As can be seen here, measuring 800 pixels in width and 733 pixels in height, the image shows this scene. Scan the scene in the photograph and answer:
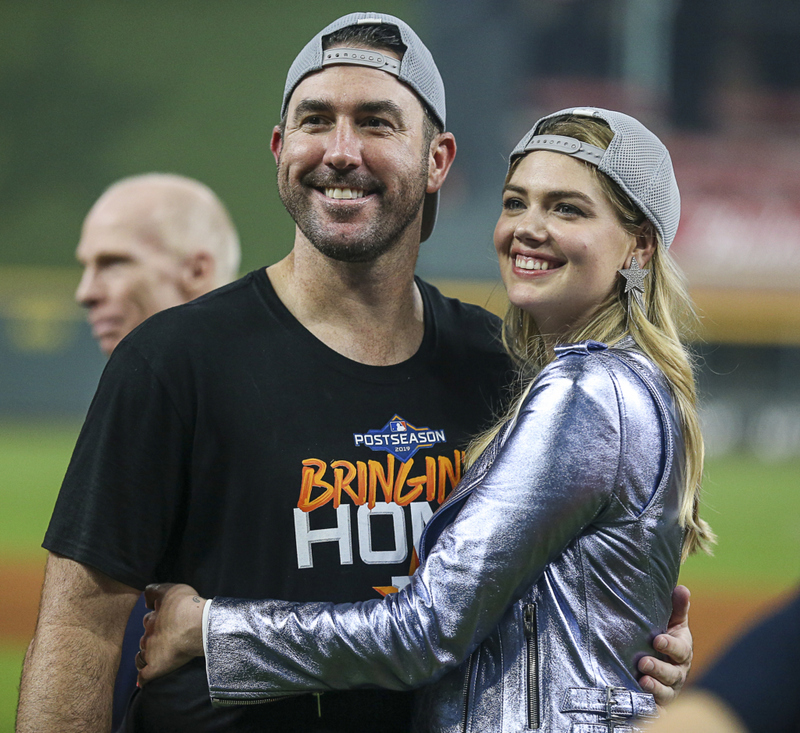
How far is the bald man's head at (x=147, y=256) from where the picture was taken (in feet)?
11.3

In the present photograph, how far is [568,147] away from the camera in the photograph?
195 centimetres

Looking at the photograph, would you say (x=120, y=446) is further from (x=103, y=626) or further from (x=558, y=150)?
(x=558, y=150)

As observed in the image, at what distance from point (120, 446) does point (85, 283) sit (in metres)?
1.88

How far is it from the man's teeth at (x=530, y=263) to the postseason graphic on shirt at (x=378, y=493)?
1.39ft

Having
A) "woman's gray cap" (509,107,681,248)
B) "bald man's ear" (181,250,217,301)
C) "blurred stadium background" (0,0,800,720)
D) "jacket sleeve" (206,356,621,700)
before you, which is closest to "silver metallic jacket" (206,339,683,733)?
"jacket sleeve" (206,356,621,700)

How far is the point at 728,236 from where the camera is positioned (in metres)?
18.9

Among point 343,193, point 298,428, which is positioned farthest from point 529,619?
point 343,193

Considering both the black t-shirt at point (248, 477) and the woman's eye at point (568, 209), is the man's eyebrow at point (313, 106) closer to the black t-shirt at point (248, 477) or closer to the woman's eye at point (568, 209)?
the black t-shirt at point (248, 477)

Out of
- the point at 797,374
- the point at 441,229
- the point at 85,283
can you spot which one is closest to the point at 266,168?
the point at 441,229

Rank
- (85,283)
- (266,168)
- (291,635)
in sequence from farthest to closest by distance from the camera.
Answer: (266,168), (85,283), (291,635)

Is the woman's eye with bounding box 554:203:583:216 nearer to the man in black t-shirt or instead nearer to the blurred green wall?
the man in black t-shirt

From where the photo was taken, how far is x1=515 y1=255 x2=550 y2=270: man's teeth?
1976 mm

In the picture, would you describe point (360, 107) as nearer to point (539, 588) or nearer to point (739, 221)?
point (539, 588)

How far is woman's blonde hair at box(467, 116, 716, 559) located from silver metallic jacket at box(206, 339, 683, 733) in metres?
0.10
